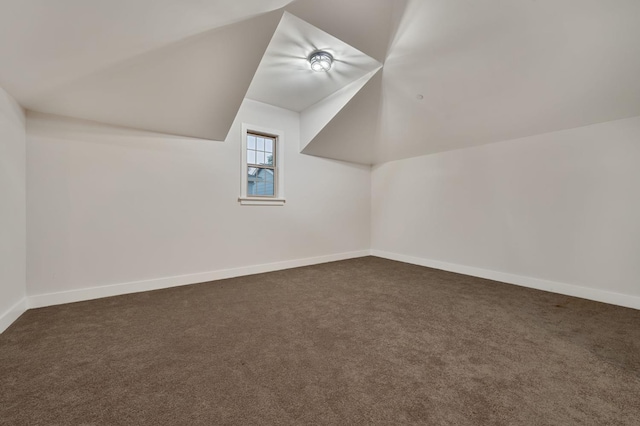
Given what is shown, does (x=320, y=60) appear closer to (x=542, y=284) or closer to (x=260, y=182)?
(x=260, y=182)

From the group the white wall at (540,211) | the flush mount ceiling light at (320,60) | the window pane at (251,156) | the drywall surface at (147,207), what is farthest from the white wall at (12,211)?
the white wall at (540,211)

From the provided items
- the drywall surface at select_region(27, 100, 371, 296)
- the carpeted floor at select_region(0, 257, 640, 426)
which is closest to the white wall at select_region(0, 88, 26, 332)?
the drywall surface at select_region(27, 100, 371, 296)

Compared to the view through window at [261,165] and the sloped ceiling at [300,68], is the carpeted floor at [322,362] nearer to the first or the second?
the view through window at [261,165]

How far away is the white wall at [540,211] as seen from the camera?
2.56 metres

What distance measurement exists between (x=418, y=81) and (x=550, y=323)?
8.90 feet

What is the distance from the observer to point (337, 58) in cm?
275

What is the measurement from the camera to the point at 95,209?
2.66 metres

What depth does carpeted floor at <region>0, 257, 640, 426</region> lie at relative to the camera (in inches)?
45.6

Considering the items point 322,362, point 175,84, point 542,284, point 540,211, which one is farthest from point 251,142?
point 542,284

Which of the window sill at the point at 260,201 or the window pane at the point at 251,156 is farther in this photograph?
the window pane at the point at 251,156

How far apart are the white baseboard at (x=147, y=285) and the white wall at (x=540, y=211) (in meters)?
2.37

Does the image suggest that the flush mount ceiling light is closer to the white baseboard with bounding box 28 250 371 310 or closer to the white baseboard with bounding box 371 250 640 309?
the white baseboard with bounding box 28 250 371 310

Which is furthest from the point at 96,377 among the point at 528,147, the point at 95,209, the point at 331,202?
the point at 528,147

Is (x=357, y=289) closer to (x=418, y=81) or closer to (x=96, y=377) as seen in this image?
(x=96, y=377)
